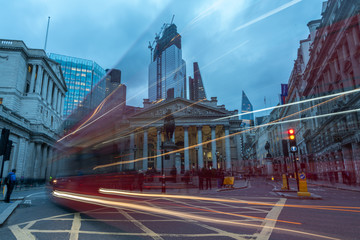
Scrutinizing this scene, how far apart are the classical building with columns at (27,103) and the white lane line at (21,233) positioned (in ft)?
106

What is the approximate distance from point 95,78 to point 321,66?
123 metres

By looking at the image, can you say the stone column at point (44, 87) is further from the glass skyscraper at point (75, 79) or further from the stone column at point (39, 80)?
the glass skyscraper at point (75, 79)

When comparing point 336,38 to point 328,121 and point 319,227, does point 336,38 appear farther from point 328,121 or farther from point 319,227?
point 319,227

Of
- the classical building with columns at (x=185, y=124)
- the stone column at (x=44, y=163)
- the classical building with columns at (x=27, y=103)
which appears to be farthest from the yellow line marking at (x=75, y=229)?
the classical building with columns at (x=185, y=124)

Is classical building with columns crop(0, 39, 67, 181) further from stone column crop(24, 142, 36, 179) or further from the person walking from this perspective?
the person walking

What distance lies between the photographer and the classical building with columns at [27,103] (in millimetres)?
35562

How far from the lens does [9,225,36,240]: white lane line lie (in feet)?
16.7

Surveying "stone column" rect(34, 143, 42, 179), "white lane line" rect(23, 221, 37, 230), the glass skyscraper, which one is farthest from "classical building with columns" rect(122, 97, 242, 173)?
the glass skyscraper

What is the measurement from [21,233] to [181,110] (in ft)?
177

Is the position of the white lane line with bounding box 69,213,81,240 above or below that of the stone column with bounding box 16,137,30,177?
below

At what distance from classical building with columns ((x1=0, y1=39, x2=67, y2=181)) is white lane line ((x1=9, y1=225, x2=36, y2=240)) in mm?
32199

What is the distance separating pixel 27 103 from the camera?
141 ft

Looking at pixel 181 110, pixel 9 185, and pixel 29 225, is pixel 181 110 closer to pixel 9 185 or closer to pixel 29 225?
pixel 9 185

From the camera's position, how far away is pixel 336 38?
3028 centimetres
